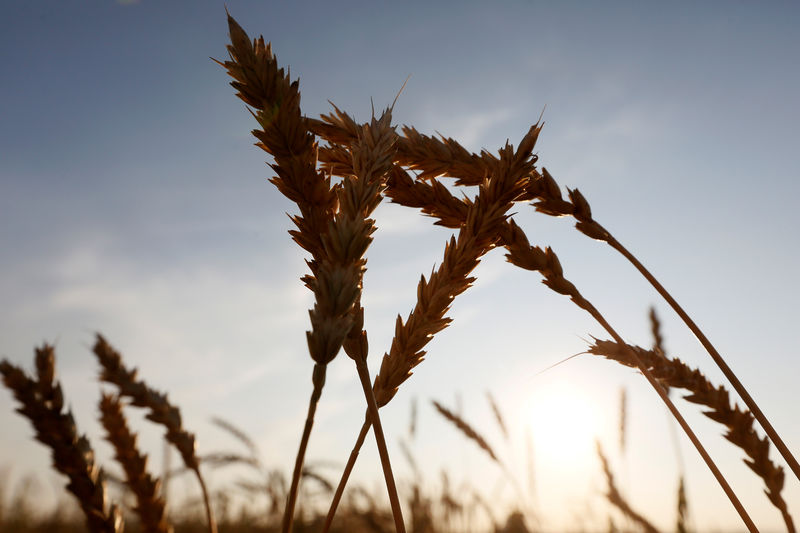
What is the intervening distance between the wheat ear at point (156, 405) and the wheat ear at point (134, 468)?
0.09 meters

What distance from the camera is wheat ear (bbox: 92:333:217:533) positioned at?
1880 mm

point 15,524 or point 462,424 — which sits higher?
point 462,424

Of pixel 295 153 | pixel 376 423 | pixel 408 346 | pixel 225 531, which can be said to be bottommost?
pixel 225 531

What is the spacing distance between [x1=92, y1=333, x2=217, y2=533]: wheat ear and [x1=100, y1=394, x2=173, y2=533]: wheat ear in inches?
3.6

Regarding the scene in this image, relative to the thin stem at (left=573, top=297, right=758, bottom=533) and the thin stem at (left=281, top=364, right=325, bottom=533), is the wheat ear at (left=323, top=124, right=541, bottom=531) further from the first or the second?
the thin stem at (left=573, top=297, right=758, bottom=533)

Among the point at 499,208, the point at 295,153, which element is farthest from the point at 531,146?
the point at 295,153

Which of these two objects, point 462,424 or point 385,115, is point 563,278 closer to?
point 385,115

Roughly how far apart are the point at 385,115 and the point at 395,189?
222 millimetres

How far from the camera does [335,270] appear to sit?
72cm

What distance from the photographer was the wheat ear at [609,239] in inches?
43.5

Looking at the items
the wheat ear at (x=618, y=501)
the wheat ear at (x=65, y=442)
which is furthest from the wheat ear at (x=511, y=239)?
the wheat ear at (x=618, y=501)

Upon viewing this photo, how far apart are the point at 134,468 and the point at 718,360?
5.19 feet

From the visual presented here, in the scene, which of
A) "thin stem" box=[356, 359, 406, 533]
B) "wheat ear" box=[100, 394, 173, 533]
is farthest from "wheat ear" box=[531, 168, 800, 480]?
"wheat ear" box=[100, 394, 173, 533]

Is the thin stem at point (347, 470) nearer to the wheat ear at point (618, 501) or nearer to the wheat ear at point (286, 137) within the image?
the wheat ear at point (286, 137)
